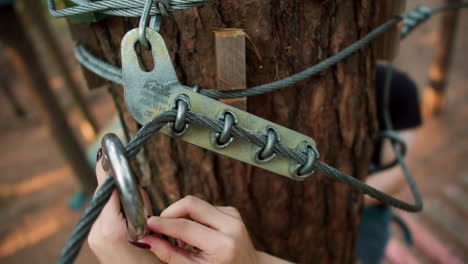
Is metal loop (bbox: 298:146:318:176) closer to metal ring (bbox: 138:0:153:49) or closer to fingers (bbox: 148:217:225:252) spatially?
fingers (bbox: 148:217:225:252)

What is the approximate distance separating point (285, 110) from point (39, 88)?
3145 mm

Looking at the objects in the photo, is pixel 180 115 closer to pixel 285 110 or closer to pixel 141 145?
pixel 141 145

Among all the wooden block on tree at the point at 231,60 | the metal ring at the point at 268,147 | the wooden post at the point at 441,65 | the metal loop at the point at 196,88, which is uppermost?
the wooden block on tree at the point at 231,60

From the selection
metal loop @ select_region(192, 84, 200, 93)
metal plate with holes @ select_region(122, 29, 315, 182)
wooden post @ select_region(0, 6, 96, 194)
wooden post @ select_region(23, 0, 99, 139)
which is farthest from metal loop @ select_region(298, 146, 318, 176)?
wooden post @ select_region(23, 0, 99, 139)

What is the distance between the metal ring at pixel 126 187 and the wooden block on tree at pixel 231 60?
0.86 feet

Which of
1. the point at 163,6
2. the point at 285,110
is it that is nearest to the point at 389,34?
the point at 285,110

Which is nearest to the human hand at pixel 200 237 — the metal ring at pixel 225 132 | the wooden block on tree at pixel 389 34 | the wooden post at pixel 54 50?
the metal ring at pixel 225 132

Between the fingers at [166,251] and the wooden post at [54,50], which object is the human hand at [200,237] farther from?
the wooden post at [54,50]

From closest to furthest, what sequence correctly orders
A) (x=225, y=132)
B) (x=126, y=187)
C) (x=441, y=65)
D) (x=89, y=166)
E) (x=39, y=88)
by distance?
(x=126, y=187)
(x=225, y=132)
(x=39, y=88)
(x=89, y=166)
(x=441, y=65)

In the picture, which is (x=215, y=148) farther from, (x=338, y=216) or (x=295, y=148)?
(x=338, y=216)

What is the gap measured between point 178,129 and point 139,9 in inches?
7.7

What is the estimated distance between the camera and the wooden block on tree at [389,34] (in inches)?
27.8

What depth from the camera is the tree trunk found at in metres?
0.59

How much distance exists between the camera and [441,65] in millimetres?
3873
